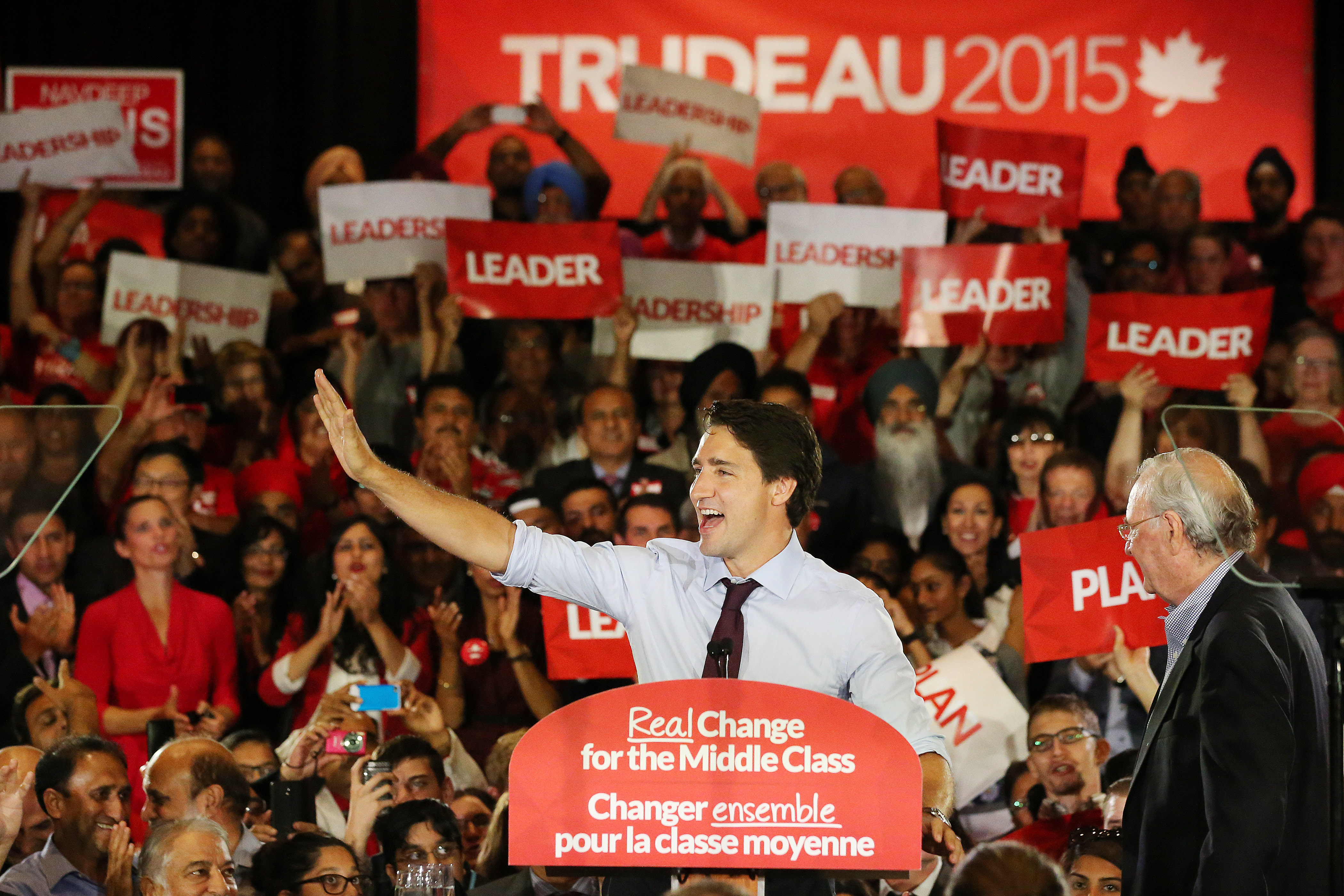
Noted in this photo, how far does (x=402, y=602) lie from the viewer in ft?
17.6

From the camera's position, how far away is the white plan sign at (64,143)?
264 inches

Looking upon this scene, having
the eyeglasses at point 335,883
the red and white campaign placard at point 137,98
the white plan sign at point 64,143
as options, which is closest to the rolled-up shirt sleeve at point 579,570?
the eyeglasses at point 335,883

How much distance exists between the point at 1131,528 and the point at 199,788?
8.18 ft

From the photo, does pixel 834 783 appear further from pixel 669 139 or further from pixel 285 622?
pixel 669 139

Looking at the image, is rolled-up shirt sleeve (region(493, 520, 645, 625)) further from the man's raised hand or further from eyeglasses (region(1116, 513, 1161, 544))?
eyeglasses (region(1116, 513, 1161, 544))

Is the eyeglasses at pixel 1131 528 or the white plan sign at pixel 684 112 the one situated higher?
the white plan sign at pixel 684 112

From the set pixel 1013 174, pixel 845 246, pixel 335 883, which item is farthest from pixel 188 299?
pixel 335 883

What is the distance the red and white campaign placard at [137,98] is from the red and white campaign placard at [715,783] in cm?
645

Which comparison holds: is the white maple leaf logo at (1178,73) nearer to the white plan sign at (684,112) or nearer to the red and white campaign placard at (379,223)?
the white plan sign at (684,112)

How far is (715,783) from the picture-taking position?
6.42 feet

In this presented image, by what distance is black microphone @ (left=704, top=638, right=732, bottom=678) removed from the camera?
7.20 ft

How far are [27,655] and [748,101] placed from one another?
3.62m

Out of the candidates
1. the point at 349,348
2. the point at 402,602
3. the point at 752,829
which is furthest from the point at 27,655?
the point at 752,829

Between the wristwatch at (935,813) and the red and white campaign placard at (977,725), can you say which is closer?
the wristwatch at (935,813)
